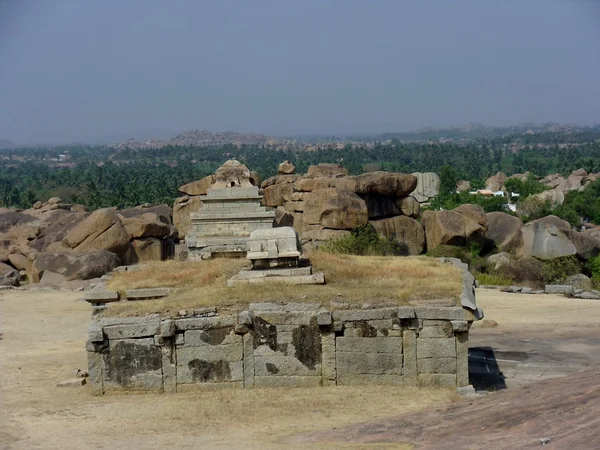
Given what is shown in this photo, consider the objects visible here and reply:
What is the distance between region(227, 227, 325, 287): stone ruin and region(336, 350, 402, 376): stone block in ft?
6.31

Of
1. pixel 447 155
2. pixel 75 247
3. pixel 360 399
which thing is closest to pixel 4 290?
pixel 75 247

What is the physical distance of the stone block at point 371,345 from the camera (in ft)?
40.2

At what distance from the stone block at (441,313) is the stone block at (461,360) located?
0.93 ft

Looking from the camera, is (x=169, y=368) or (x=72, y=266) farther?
(x=72, y=266)

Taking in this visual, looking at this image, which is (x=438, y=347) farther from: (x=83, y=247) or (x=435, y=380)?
(x=83, y=247)

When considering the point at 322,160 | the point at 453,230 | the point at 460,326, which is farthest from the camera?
the point at 322,160

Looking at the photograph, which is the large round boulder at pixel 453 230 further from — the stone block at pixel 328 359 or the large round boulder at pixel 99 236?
the stone block at pixel 328 359

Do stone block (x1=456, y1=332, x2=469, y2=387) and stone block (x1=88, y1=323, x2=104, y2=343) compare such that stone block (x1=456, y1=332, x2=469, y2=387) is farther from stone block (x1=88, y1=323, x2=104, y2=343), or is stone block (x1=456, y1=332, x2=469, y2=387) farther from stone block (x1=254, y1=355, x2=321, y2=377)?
stone block (x1=88, y1=323, x2=104, y2=343)

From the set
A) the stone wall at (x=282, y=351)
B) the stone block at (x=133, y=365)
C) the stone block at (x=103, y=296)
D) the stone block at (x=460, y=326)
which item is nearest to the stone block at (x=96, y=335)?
the stone wall at (x=282, y=351)

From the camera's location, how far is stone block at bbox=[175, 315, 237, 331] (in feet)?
40.2

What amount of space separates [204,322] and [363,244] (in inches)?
823

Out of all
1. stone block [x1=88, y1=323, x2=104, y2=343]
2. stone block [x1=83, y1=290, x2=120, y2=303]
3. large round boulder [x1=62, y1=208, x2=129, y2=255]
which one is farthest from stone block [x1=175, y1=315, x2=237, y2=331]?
large round boulder [x1=62, y1=208, x2=129, y2=255]

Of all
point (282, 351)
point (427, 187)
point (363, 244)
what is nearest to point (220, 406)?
point (282, 351)

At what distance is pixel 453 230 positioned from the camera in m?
36.5
